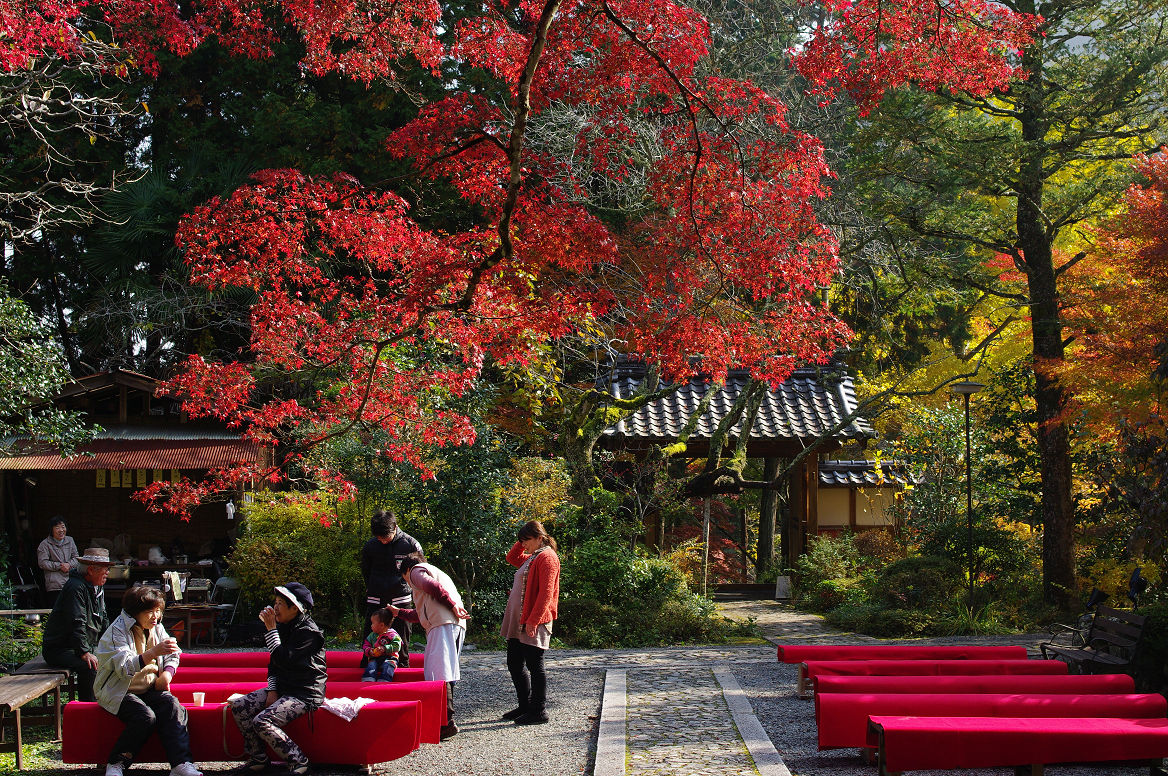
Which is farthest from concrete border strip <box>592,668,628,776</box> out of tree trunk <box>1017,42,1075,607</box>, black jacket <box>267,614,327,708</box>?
tree trunk <box>1017,42,1075,607</box>

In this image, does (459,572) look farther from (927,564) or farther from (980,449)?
(980,449)

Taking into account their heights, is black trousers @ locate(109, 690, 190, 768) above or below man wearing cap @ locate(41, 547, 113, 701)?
below

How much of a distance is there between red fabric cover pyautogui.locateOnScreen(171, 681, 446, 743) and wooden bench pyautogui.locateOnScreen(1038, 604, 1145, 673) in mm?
5027

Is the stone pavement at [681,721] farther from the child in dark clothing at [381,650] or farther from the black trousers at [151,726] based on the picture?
the black trousers at [151,726]

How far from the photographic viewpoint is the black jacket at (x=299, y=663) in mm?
5762

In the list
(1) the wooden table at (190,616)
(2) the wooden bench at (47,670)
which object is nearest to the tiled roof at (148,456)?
(1) the wooden table at (190,616)

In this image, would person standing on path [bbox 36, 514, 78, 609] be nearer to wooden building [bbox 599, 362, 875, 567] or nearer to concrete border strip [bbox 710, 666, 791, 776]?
wooden building [bbox 599, 362, 875, 567]

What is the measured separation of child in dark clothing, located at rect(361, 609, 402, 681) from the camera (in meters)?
6.80

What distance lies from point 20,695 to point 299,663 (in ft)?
6.44

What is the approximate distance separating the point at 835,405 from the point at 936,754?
38.1ft

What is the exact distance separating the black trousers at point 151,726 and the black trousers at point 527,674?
2.32 metres

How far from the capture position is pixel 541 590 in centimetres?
697

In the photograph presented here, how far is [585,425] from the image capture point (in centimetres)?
1358

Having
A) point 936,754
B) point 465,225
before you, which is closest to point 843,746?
point 936,754
